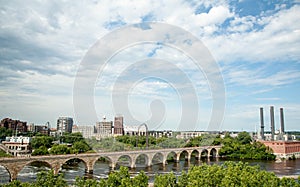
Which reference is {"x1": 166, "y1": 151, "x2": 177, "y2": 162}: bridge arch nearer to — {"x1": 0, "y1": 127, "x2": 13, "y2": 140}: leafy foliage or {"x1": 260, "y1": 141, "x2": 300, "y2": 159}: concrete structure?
{"x1": 260, "y1": 141, "x2": 300, "y2": 159}: concrete structure

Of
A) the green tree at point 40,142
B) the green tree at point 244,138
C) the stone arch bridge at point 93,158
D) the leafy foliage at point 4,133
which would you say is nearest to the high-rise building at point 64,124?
the leafy foliage at point 4,133

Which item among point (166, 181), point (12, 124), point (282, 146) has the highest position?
point (12, 124)

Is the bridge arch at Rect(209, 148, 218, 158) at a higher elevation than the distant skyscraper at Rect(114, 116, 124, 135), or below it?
below

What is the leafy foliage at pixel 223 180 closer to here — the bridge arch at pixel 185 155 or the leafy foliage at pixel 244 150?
the bridge arch at pixel 185 155

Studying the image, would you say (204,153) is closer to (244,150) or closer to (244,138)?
A: (244,150)

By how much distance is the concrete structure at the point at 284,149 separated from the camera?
54719 mm

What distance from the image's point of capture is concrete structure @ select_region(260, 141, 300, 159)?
5472 cm

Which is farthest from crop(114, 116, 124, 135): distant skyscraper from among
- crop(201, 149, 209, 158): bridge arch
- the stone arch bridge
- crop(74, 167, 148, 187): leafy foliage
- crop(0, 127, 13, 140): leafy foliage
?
crop(74, 167, 148, 187): leafy foliage

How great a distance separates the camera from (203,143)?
64.9 metres

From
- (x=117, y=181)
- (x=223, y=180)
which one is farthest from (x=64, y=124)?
(x=223, y=180)

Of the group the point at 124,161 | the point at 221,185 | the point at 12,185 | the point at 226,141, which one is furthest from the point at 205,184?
the point at 226,141

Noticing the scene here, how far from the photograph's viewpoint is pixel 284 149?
2151 inches

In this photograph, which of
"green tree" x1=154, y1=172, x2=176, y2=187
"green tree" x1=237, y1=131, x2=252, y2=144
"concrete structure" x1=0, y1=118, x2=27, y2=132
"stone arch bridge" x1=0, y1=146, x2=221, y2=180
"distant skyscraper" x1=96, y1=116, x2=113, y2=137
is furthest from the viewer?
"distant skyscraper" x1=96, y1=116, x2=113, y2=137

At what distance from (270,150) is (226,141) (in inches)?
415
